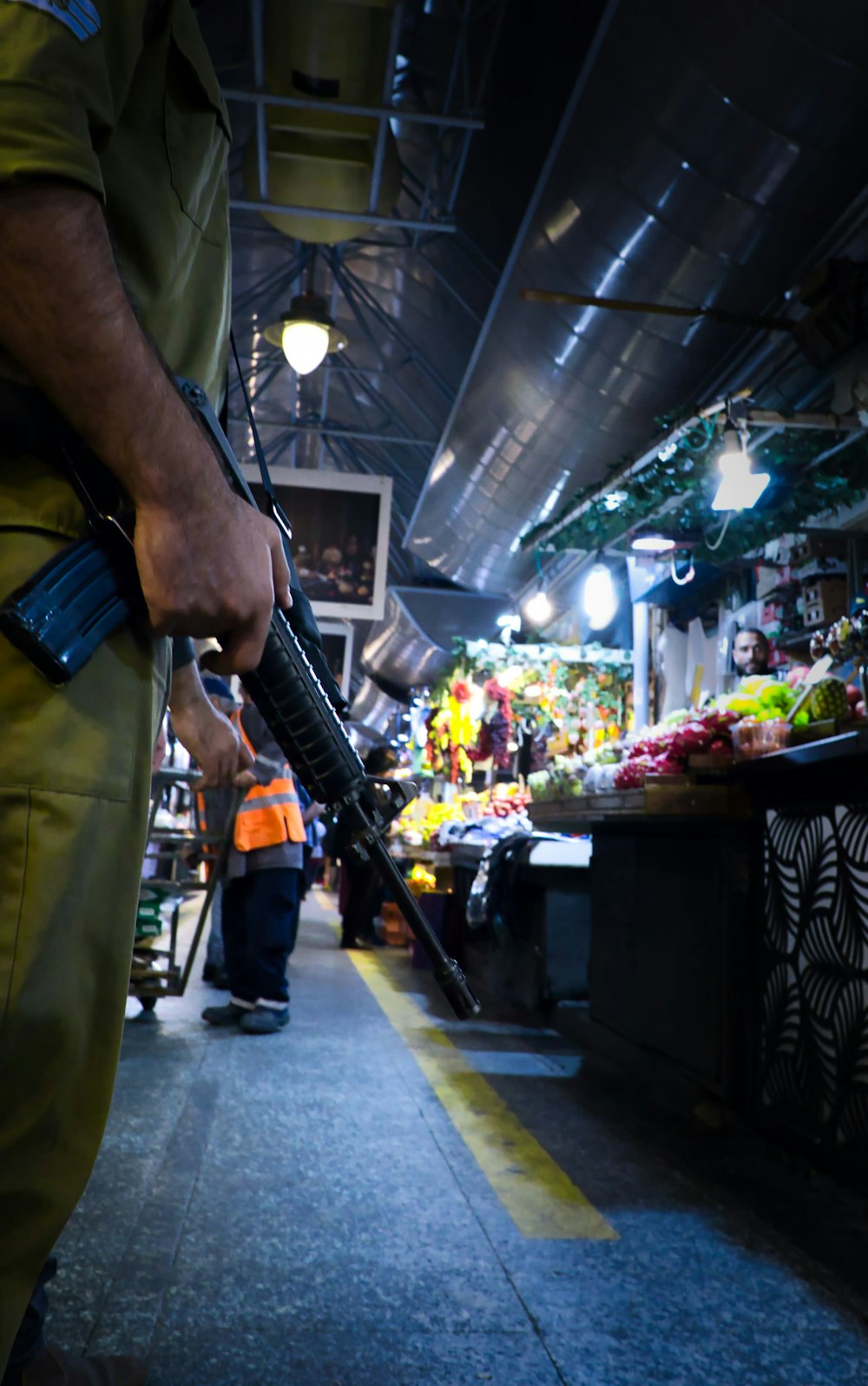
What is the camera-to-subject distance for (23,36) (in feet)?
3.54

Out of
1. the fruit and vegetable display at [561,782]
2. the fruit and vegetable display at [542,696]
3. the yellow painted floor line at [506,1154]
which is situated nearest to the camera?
the yellow painted floor line at [506,1154]

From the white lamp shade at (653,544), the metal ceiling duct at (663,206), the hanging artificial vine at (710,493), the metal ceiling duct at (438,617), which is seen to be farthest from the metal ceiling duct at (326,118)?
the metal ceiling duct at (438,617)

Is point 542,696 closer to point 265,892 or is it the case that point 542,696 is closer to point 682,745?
point 265,892

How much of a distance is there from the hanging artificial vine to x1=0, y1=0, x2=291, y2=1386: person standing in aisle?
5161mm

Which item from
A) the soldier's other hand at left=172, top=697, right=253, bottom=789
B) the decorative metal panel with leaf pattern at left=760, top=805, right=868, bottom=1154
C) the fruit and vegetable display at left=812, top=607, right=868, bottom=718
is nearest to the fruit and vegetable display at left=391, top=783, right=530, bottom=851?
the fruit and vegetable display at left=812, top=607, right=868, bottom=718

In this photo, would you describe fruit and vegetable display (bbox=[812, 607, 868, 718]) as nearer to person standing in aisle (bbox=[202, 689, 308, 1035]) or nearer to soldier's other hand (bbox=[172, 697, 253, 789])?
soldier's other hand (bbox=[172, 697, 253, 789])

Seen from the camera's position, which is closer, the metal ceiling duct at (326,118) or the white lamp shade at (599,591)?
the metal ceiling duct at (326,118)

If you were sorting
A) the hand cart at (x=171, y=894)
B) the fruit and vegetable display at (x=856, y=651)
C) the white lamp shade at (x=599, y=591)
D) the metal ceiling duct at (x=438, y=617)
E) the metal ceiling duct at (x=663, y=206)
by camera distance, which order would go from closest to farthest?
1. the fruit and vegetable display at (x=856, y=651)
2. the metal ceiling duct at (x=663, y=206)
3. the hand cart at (x=171, y=894)
4. the white lamp shade at (x=599, y=591)
5. the metal ceiling duct at (x=438, y=617)

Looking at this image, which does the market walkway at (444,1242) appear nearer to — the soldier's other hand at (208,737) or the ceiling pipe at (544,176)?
the soldier's other hand at (208,737)

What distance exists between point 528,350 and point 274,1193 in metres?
5.91

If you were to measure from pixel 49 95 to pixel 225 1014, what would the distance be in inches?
195

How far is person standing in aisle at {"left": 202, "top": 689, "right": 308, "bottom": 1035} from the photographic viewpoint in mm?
5363

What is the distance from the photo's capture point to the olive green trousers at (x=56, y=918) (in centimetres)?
104

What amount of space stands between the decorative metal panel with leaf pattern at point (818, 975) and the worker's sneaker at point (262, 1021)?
2.57 metres
